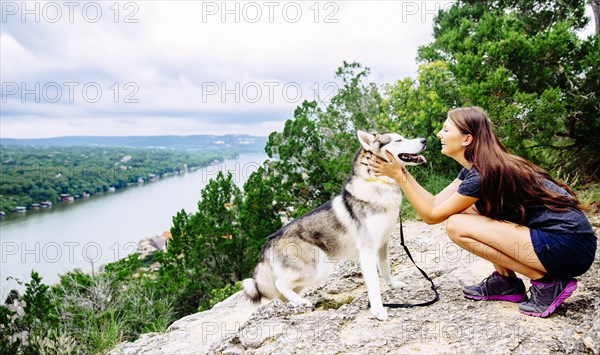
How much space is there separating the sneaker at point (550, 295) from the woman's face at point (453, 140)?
3.63ft

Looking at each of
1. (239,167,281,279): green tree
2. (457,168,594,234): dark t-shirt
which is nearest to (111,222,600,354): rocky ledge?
(457,168,594,234): dark t-shirt

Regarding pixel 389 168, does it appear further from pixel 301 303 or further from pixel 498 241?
pixel 301 303

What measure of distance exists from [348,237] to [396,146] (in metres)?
0.89

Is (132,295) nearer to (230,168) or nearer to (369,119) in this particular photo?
(230,168)

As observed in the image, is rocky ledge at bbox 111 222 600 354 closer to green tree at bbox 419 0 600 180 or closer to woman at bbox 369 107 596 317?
woman at bbox 369 107 596 317

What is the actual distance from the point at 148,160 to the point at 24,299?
148 ft

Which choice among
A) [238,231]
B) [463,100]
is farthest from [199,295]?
Result: [463,100]

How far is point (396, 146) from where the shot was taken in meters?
3.03

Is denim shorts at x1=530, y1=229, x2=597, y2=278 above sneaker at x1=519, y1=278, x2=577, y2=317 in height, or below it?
above

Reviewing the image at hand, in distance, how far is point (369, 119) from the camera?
12.3 meters

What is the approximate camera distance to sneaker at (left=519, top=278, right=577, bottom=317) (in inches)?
108

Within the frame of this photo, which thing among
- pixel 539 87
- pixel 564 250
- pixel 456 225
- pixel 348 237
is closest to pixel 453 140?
pixel 456 225

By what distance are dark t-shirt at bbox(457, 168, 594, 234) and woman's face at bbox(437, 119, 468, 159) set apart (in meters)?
0.22

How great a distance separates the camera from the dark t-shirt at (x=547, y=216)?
2619mm
